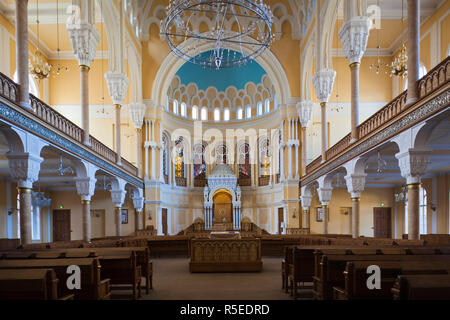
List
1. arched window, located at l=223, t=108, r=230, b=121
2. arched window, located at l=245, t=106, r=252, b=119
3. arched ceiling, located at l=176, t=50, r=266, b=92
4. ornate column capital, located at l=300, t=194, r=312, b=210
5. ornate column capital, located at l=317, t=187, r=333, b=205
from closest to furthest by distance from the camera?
ornate column capital, located at l=317, t=187, r=333, b=205, ornate column capital, located at l=300, t=194, r=312, b=210, arched ceiling, located at l=176, t=50, r=266, b=92, arched window, located at l=245, t=106, r=252, b=119, arched window, located at l=223, t=108, r=230, b=121

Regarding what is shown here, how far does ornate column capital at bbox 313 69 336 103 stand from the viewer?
1877 centimetres

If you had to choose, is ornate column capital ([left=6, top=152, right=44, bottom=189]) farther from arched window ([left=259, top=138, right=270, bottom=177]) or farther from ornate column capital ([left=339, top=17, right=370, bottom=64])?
arched window ([left=259, top=138, right=270, bottom=177])

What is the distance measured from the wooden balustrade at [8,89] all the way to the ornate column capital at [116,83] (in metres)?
10.4

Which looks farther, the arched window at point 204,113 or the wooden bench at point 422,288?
the arched window at point 204,113

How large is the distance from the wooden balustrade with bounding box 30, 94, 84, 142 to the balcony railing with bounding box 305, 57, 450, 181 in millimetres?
9747

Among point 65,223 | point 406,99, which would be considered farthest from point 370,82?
point 65,223

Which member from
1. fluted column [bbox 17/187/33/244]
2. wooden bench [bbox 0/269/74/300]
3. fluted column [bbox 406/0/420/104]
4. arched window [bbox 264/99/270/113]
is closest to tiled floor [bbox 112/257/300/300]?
fluted column [bbox 17/187/33/244]

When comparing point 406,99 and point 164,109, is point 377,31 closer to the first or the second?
point 406,99

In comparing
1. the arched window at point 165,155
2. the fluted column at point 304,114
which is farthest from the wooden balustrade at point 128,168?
the fluted column at point 304,114

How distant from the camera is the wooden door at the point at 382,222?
24641mm

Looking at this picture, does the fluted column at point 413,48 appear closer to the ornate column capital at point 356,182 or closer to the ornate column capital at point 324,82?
the ornate column capital at point 356,182

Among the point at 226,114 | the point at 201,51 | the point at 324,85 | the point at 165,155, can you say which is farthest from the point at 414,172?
the point at 226,114

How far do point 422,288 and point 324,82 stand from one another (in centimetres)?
1684

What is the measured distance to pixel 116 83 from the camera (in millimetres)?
19078
